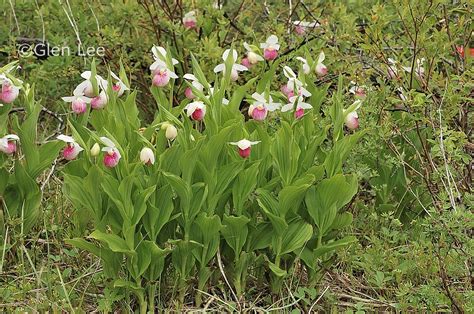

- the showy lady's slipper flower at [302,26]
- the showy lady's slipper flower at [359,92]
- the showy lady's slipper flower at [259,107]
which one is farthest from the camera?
the showy lady's slipper flower at [302,26]

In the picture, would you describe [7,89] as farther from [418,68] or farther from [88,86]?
[418,68]

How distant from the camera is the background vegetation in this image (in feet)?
10.0

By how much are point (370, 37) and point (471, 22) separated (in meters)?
0.39

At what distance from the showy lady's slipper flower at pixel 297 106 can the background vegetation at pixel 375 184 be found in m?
0.31

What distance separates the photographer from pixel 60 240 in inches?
141

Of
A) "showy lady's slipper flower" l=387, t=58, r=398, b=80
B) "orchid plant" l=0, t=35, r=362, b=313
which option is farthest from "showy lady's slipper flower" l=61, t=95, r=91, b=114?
"showy lady's slipper flower" l=387, t=58, r=398, b=80

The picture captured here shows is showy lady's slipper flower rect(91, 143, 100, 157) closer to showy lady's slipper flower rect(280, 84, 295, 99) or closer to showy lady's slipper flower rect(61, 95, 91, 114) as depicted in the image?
showy lady's slipper flower rect(61, 95, 91, 114)

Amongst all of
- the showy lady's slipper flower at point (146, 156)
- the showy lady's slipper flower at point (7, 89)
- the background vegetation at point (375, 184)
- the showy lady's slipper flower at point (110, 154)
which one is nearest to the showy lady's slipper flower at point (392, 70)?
the background vegetation at point (375, 184)

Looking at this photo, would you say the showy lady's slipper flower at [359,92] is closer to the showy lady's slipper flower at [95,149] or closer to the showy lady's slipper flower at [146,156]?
the showy lady's slipper flower at [146,156]

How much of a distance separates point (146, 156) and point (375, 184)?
Result: 126cm

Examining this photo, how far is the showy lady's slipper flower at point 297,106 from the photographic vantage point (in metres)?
3.03

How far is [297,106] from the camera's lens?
305 centimetres

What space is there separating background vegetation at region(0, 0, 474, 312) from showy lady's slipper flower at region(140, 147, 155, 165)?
0.48 m

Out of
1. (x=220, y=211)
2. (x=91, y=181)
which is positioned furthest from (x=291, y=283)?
(x=91, y=181)
